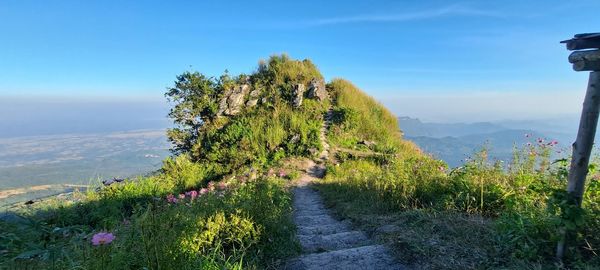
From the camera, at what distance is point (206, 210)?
15.4ft

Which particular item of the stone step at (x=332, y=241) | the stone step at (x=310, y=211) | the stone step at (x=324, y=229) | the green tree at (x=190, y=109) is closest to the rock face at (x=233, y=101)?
the green tree at (x=190, y=109)

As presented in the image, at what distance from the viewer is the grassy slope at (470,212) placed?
139 inches

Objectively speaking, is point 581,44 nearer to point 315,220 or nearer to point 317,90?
point 315,220

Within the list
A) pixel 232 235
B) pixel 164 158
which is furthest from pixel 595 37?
pixel 164 158

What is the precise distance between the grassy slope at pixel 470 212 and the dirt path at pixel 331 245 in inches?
10.1

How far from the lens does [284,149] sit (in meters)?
13.2

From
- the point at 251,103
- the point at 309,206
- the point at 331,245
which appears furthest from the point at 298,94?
the point at 331,245

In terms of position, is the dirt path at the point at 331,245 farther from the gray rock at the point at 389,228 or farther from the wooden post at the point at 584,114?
the wooden post at the point at 584,114

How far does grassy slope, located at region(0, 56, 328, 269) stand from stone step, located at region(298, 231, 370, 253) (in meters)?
0.30

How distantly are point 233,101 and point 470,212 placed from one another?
11.8m

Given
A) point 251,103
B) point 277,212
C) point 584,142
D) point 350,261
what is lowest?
point 350,261

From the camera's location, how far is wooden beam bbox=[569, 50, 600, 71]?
299 cm

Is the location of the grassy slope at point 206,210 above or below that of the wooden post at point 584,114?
below

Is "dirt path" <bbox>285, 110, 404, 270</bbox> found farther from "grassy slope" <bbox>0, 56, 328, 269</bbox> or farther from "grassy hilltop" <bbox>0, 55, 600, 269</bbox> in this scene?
"grassy slope" <bbox>0, 56, 328, 269</bbox>
